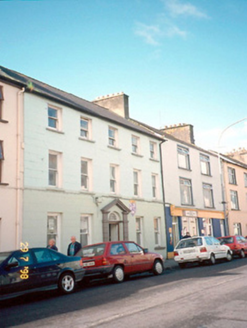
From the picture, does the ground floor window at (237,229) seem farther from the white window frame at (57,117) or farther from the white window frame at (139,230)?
the white window frame at (57,117)

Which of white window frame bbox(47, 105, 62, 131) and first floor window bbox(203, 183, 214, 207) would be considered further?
first floor window bbox(203, 183, 214, 207)

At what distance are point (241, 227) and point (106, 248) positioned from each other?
1152 inches

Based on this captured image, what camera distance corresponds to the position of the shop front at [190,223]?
27.1 meters

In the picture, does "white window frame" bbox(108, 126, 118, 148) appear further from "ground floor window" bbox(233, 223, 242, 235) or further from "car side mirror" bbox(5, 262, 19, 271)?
"ground floor window" bbox(233, 223, 242, 235)

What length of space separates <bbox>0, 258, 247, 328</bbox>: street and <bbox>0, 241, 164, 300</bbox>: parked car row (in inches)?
17.4

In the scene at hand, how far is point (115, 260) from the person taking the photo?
44.2ft

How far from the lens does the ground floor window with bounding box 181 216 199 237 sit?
2930 cm

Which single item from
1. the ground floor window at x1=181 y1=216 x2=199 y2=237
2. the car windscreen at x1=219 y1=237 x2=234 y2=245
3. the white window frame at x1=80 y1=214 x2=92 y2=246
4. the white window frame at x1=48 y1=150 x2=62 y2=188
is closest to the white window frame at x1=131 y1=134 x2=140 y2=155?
the white window frame at x1=80 y1=214 x2=92 y2=246

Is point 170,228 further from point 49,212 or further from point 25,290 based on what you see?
point 25,290

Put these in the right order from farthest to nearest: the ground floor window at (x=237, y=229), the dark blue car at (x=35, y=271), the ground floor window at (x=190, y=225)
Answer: the ground floor window at (x=237, y=229) < the ground floor window at (x=190, y=225) < the dark blue car at (x=35, y=271)

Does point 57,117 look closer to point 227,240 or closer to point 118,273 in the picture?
point 118,273

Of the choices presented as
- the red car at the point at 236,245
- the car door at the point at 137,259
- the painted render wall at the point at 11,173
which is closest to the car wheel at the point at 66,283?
the car door at the point at 137,259

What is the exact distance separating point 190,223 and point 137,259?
16669 mm

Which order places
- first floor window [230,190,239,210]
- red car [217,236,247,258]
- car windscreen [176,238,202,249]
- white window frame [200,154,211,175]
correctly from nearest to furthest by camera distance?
1. car windscreen [176,238,202,249]
2. red car [217,236,247,258]
3. white window frame [200,154,211,175]
4. first floor window [230,190,239,210]
